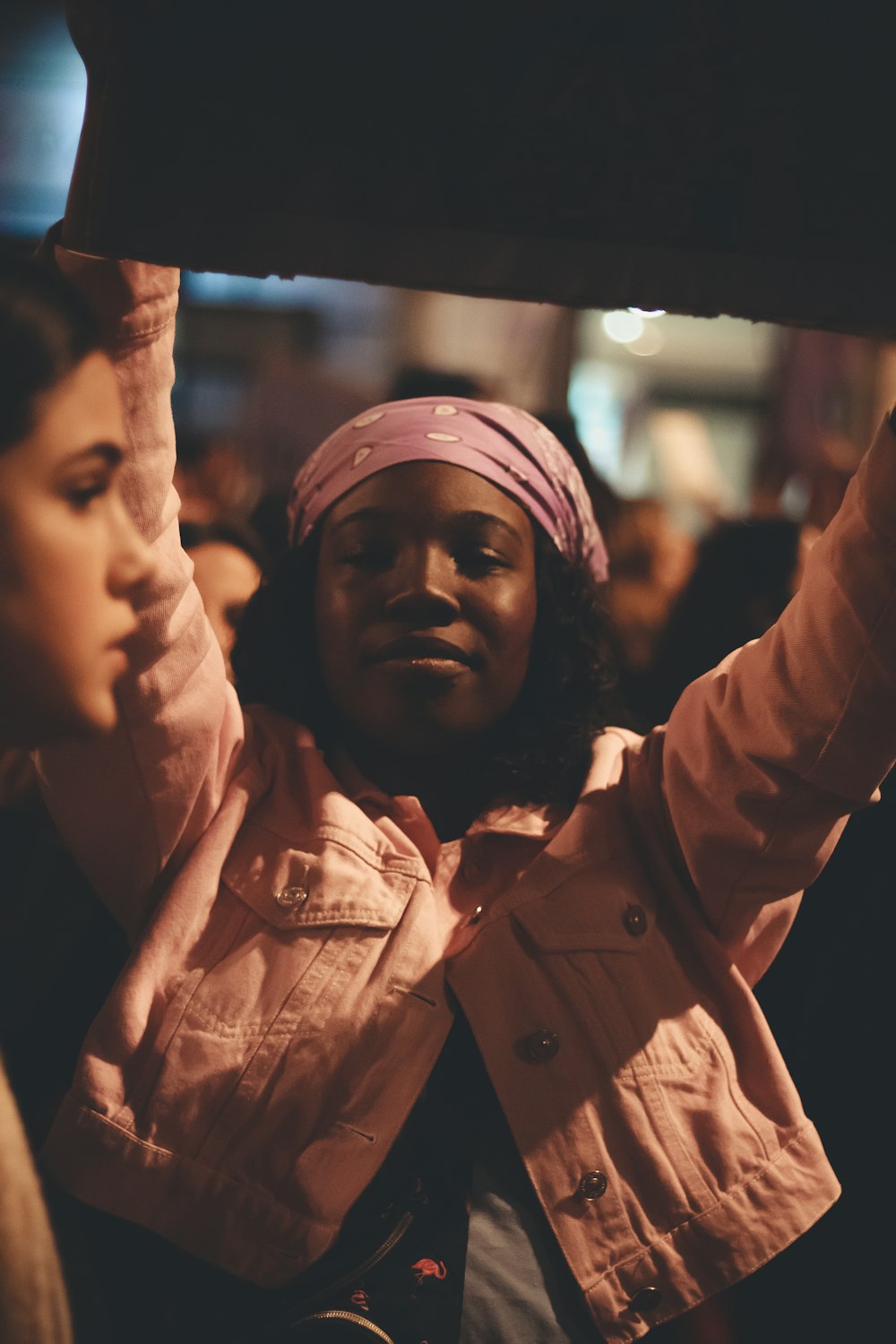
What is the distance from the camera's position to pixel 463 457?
60.8 inches

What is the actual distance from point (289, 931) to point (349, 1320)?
0.37m

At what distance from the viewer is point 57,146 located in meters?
3.78

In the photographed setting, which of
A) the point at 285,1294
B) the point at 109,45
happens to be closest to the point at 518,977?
the point at 285,1294

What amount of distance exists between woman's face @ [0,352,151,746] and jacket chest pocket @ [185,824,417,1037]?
18.1 inches

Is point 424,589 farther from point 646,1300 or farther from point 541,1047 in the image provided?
point 646,1300

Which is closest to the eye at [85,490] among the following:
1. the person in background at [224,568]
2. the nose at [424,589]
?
the nose at [424,589]

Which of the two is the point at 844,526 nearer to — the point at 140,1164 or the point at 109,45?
the point at 109,45

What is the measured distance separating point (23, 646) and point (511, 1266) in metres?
0.80

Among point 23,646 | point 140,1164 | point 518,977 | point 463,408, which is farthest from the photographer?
point 463,408

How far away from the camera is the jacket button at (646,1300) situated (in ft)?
4.17

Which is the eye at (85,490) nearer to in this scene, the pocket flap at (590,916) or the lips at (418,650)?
the lips at (418,650)

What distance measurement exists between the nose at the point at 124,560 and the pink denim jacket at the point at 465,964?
22 cm

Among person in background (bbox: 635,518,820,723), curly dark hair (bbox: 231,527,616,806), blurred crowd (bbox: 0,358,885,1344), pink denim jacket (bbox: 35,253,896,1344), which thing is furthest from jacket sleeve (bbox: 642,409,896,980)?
person in background (bbox: 635,518,820,723)

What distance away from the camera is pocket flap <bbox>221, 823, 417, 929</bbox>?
52.9 inches
